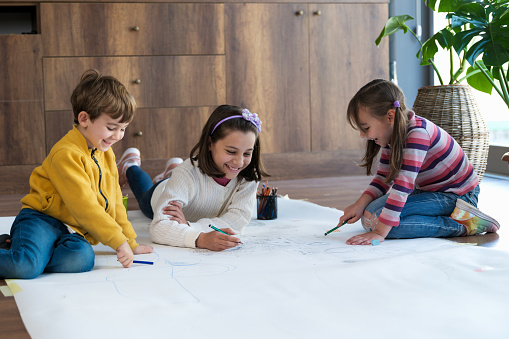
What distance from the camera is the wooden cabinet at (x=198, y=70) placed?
2.89 meters

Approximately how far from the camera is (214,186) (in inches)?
69.7

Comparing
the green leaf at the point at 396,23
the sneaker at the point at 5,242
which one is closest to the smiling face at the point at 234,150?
the sneaker at the point at 5,242

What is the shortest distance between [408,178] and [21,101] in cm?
200

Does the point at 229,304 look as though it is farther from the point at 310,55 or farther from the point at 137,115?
the point at 310,55

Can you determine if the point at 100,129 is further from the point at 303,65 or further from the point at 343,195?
the point at 303,65

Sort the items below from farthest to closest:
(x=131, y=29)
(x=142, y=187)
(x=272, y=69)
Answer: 1. (x=272, y=69)
2. (x=131, y=29)
3. (x=142, y=187)

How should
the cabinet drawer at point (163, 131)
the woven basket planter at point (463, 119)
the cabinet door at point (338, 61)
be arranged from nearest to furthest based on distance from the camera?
the woven basket planter at point (463, 119) < the cabinet drawer at point (163, 131) < the cabinet door at point (338, 61)

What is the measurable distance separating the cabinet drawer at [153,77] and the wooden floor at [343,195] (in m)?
0.50

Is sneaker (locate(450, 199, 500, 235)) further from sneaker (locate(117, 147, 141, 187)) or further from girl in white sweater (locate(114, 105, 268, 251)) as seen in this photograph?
sneaker (locate(117, 147, 141, 187))

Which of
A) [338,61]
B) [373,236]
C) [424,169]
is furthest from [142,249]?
[338,61]

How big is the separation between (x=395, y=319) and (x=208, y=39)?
2273mm

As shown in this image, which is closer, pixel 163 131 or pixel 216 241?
pixel 216 241

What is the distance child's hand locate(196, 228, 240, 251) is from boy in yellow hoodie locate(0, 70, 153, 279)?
0.43 ft

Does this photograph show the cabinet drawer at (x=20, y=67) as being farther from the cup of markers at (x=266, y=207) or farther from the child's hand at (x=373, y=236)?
the child's hand at (x=373, y=236)
